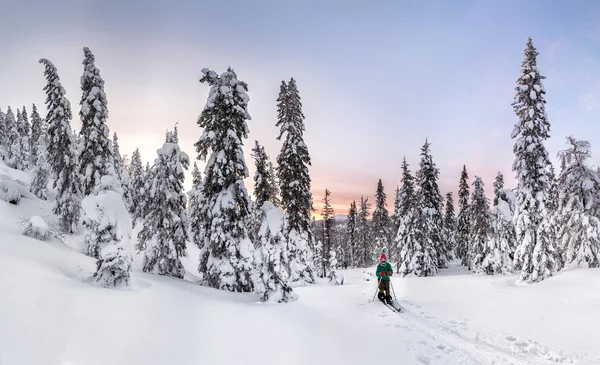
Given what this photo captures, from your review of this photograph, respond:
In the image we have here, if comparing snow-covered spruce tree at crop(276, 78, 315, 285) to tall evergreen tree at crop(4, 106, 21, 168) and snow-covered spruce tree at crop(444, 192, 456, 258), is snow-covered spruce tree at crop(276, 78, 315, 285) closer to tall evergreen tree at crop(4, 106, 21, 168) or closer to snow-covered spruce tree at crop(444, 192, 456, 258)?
snow-covered spruce tree at crop(444, 192, 456, 258)

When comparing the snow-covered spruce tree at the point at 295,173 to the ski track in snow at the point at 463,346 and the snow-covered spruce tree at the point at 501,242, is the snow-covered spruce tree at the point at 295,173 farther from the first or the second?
the snow-covered spruce tree at the point at 501,242

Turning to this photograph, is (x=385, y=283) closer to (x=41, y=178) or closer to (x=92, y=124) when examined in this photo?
(x=92, y=124)

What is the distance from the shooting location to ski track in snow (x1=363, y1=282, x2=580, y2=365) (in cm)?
785

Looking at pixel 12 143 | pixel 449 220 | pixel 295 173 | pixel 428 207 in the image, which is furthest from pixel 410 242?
pixel 12 143

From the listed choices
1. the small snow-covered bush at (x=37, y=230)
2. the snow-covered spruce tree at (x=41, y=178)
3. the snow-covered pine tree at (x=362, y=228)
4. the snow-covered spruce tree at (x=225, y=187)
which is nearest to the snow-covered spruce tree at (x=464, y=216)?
the snow-covered pine tree at (x=362, y=228)

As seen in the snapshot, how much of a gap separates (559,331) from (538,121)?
1688 centimetres

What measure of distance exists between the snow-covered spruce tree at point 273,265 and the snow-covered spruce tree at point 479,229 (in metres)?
27.4

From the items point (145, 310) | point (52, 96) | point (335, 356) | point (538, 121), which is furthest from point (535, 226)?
point (52, 96)

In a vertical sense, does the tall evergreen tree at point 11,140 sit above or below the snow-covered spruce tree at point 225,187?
above

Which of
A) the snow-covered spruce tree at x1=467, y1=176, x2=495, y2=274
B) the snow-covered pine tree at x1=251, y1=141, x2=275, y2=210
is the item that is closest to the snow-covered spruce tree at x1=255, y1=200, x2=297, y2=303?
the snow-covered pine tree at x1=251, y1=141, x2=275, y2=210

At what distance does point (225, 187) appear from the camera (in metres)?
17.5

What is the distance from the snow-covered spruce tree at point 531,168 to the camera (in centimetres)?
2152

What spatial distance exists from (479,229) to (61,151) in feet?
142

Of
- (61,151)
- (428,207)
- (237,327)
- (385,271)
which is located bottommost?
(237,327)
